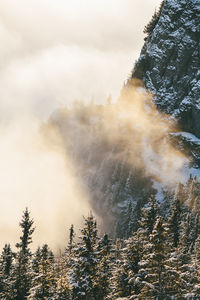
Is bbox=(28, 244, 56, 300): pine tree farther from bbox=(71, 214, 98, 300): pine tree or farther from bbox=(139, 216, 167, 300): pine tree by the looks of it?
bbox=(139, 216, 167, 300): pine tree

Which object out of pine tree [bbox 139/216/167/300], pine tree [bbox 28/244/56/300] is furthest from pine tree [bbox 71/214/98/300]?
pine tree [bbox 139/216/167/300]

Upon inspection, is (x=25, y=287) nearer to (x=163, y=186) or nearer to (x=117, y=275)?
(x=117, y=275)

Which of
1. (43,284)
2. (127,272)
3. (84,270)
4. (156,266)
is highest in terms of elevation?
(127,272)

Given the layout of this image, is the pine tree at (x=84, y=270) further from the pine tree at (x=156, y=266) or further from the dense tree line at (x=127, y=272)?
the pine tree at (x=156, y=266)

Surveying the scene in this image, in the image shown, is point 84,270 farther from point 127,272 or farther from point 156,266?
point 156,266

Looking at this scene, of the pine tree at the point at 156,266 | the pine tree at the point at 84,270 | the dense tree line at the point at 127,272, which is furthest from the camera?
the pine tree at the point at 84,270

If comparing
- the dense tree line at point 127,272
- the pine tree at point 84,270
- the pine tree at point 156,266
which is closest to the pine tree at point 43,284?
the dense tree line at point 127,272

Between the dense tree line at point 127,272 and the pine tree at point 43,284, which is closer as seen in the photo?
the dense tree line at point 127,272

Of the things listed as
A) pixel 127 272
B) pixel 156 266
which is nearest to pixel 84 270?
pixel 127 272

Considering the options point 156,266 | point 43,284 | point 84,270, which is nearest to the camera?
point 156,266

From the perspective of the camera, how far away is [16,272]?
4222 cm

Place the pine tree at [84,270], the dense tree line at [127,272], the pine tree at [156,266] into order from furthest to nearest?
the pine tree at [84,270] → the dense tree line at [127,272] → the pine tree at [156,266]

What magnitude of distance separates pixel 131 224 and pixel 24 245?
362 ft

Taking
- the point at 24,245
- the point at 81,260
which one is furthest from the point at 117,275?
the point at 24,245
